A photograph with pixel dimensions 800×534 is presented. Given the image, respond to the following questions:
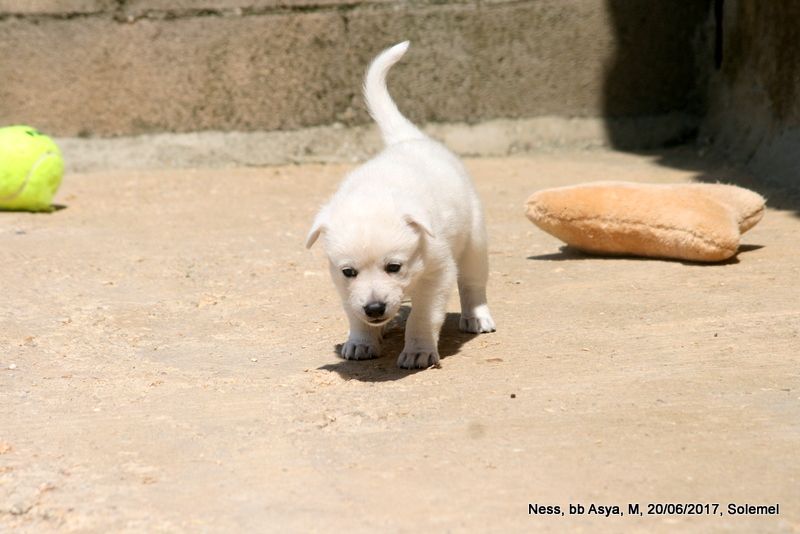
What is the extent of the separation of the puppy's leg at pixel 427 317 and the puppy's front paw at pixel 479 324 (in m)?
0.39

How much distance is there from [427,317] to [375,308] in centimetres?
34

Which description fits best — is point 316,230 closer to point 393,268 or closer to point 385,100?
point 393,268

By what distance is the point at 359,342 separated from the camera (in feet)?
12.9

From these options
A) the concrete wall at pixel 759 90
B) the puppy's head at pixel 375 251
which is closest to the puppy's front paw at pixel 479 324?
the puppy's head at pixel 375 251

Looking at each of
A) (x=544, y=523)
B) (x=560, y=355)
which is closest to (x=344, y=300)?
(x=560, y=355)

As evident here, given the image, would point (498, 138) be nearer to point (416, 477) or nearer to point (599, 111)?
point (599, 111)

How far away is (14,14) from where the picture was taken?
26.1 feet

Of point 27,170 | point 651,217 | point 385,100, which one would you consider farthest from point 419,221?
point 27,170

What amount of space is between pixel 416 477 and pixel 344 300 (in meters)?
1.22

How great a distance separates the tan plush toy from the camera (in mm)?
4863

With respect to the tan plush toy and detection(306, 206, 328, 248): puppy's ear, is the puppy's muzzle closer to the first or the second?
detection(306, 206, 328, 248): puppy's ear

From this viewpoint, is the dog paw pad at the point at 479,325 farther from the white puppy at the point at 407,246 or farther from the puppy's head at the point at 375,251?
the puppy's head at the point at 375,251

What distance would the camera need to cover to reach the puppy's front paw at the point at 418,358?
3.78 m

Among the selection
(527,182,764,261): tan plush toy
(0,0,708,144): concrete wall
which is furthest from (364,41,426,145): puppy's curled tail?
(0,0,708,144): concrete wall
